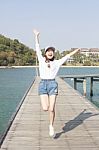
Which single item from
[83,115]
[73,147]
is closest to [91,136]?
[73,147]

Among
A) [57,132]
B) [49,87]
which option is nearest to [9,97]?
[57,132]

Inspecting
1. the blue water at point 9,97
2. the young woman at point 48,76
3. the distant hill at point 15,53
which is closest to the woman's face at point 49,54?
the young woman at point 48,76

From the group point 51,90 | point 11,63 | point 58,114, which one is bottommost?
point 11,63

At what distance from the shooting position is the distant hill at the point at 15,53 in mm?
179625

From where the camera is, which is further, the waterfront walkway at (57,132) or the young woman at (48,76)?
the young woman at (48,76)

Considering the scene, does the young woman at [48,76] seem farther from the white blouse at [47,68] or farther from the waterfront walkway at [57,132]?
the waterfront walkway at [57,132]

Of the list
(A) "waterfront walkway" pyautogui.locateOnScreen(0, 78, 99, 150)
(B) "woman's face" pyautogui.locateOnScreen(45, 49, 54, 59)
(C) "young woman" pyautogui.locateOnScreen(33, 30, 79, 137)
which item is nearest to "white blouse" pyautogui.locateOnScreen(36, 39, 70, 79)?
(C) "young woman" pyautogui.locateOnScreen(33, 30, 79, 137)

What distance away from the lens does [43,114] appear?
14.5 metres

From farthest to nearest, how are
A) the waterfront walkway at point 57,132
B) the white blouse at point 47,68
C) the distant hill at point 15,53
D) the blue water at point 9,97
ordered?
the distant hill at point 15,53 < the blue water at point 9,97 < the white blouse at point 47,68 < the waterfront walkway at point 57,132

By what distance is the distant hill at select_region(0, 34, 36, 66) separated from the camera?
17962 centimetres

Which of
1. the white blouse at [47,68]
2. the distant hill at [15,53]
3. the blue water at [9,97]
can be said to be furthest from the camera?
the distant hill at [15,53]

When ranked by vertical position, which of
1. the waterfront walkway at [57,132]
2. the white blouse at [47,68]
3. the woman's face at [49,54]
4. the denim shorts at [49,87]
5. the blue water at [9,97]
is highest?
the woman's face at [49,54]

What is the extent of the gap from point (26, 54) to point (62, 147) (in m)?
177

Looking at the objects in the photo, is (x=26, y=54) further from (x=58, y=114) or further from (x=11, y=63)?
(x=58, y=114)
